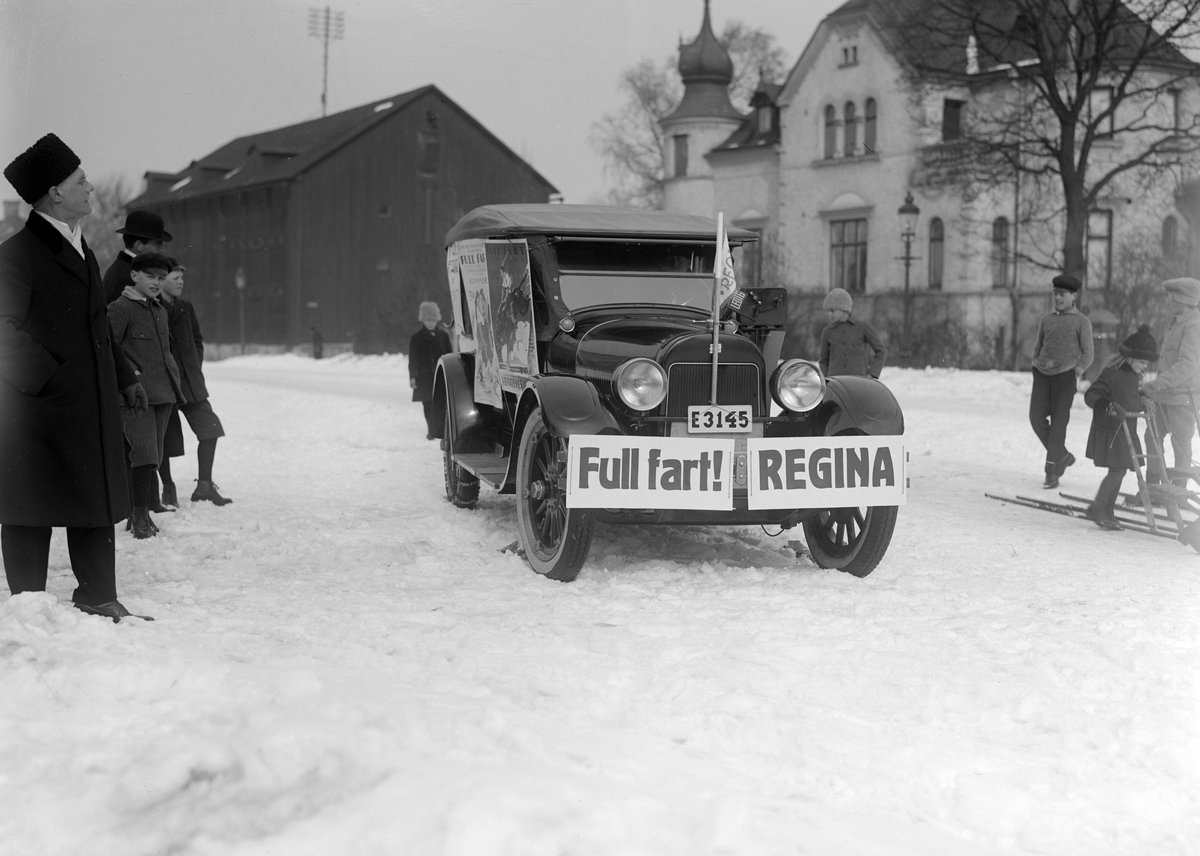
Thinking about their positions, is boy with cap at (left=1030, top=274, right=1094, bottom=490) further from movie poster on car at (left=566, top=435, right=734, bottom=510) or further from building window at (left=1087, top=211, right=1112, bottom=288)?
building window at (left=1087, top=211, right=1112, bottom=288)

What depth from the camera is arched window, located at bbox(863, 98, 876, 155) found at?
4169cm

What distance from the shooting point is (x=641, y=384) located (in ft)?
22.7

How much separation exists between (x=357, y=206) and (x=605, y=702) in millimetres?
49830

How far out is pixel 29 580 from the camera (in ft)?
18.3

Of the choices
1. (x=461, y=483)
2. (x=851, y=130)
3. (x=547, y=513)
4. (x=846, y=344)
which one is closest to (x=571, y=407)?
(x=547, y=513)

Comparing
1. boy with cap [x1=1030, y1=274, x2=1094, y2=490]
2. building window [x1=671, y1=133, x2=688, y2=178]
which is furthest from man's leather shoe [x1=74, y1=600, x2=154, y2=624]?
building window [x1=671, y1=133, x2=688, y2=178]

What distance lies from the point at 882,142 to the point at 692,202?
904 cm

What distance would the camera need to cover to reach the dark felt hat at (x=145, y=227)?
8.50 meters

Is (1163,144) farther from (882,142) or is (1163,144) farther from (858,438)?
(858,438)

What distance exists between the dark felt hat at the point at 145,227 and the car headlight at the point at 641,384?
3418 millimetres

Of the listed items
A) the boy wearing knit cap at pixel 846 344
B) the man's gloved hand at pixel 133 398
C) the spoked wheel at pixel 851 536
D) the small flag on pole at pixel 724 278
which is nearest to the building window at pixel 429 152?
the boy wearing knit cap at pixel 846 344

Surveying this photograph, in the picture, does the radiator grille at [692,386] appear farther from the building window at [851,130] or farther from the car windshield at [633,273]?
the building window at [851,130]

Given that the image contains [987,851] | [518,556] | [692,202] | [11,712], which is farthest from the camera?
[692,202]

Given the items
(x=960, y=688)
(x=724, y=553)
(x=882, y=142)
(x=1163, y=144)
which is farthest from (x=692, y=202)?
(x=960, y=688)
